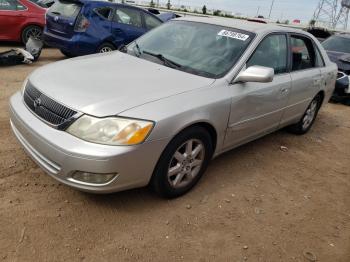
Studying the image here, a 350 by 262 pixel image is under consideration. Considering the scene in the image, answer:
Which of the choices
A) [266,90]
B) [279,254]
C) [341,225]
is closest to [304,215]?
[341,225]

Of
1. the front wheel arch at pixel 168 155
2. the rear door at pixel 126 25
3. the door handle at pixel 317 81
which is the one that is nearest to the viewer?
the front wheel arch at pixel 168 155

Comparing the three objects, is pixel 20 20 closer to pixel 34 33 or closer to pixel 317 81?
pixel 34 33

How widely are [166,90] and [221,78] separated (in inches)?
25.9

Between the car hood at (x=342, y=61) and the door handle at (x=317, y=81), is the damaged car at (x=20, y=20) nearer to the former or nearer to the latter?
the door handle at (x=317, y=81)

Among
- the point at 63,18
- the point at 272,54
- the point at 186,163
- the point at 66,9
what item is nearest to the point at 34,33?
the point at 66,9

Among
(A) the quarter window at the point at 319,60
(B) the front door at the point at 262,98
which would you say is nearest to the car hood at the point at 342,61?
(A) the quarter window at the point at 319,60

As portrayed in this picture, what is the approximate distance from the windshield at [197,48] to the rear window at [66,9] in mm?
4362

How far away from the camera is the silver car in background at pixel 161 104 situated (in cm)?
278

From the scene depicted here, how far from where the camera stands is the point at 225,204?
3.50 metres

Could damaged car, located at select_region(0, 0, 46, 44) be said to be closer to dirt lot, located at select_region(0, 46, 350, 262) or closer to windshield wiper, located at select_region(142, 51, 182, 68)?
dirt lot, located at select_region(0, 46, 350, 262)

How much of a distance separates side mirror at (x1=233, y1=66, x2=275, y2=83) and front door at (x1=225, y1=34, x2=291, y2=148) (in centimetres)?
14

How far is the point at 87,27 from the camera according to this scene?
26.2ft

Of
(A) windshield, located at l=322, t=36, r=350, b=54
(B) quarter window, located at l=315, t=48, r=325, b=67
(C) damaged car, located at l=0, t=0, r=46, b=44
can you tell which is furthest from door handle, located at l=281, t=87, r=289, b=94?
(C) damaged car, located at l=0, t=0, r=46, b=44

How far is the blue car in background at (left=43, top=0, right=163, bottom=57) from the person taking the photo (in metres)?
7.94
